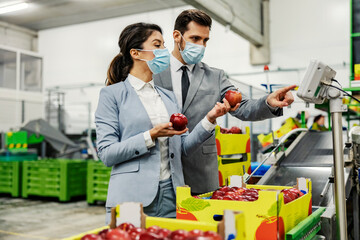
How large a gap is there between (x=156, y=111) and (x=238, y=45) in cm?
938

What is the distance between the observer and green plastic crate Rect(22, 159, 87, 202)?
658cm

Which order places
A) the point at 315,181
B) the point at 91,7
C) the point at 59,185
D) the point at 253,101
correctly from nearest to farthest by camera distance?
the point at 253,101 → the point at 315,181 → the point at 59,185 → the point at 91,7

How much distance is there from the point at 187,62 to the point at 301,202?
0.94 metres

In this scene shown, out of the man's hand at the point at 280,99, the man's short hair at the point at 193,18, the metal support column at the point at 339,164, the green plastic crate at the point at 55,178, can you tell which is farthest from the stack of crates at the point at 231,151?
the green plastic crate at the point at 55,178

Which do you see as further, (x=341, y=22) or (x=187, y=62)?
(x=341, y=22)

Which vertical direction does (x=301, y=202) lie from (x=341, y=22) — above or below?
below

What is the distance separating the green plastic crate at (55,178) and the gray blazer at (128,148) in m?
5.30

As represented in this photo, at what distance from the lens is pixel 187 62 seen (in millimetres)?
2035

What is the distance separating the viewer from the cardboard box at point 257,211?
1237mm

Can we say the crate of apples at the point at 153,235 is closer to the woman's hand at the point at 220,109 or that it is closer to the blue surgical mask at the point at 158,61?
the woman's hand at the point at 220,109

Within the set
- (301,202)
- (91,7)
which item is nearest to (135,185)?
(301,202)

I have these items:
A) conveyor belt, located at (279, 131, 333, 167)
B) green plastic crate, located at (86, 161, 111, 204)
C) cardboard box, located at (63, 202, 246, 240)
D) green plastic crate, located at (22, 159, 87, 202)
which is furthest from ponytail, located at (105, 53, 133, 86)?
green plastic crate, located at (22, 159, 87, 202)

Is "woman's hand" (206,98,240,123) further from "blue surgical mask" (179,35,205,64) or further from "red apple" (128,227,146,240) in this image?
"red apple" (128,227,146,240)

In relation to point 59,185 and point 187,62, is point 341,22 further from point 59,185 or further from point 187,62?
point 187,62
